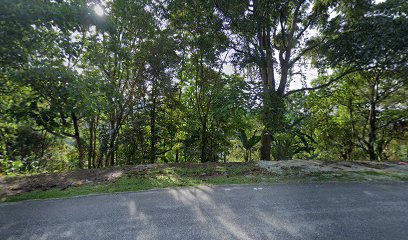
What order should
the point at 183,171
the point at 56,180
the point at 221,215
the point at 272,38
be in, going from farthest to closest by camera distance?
the point at 272,38 → the point at 183,171 → the point at 56,180 → the point at 221,215

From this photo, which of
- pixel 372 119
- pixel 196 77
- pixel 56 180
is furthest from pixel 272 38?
pixel 56 180

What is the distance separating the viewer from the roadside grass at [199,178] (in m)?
4.64

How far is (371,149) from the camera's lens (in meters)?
10.9

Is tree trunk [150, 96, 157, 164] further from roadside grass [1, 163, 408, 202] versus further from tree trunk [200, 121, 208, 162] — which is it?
roadside grass [1, 163, 408, 202]

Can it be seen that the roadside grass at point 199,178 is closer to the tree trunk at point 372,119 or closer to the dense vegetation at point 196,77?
the dense vegetation at point 196,77

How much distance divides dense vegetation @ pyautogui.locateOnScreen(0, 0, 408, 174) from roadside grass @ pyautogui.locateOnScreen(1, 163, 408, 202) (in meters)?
1.96

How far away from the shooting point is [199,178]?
5.53 m

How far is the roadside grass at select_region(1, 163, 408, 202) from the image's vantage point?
15.2 ft

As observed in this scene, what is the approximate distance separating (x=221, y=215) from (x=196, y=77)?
711 cm

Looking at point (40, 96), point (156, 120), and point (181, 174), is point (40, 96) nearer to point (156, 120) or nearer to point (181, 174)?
point (181, 174)

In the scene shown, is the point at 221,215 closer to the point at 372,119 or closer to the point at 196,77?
the point at 196,77

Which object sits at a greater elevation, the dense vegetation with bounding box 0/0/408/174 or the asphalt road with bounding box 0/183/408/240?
the dense vegetation with bounding box 0/0/408/174

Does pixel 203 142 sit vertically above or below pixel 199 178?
above

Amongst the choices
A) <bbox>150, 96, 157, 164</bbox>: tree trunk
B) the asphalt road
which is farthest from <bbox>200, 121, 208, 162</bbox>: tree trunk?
the asphalt road
